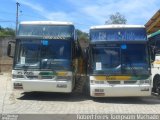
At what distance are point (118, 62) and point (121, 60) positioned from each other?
14 centimetres

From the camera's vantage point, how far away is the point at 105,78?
14.9 metres

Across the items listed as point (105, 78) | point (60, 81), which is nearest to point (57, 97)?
point (60, 81)

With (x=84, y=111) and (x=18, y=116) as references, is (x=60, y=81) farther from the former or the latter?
(x=18, y=116)

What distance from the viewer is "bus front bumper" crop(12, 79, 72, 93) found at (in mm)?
15219

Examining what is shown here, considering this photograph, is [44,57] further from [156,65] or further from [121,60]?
[156,65]

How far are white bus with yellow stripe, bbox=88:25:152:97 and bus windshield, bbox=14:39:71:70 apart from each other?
0.97 m

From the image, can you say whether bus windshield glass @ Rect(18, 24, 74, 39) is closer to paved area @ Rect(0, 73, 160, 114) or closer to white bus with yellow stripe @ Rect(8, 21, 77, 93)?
white bus with yellow stripe @ Rect(8, 21, 77, 93)

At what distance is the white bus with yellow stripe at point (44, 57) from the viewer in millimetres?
15266

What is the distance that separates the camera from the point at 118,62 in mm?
15148

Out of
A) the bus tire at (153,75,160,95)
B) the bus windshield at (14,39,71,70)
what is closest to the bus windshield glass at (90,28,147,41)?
the bus windshield at (14,39,71,70)

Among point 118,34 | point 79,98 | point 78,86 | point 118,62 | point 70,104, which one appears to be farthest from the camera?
point 78,86

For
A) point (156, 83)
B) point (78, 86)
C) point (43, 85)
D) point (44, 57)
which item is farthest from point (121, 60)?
point (78, 86)

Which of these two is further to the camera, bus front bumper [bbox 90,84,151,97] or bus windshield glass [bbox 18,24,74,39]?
bus windshield glass [bbox 18,24,74,39]

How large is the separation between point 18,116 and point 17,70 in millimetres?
4373
